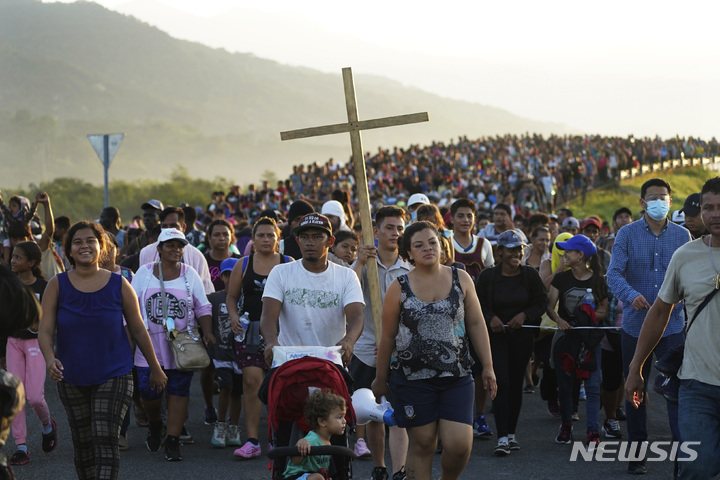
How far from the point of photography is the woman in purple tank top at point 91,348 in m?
6.61

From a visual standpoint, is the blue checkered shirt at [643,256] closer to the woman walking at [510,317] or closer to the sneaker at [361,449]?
the woman walking at [510,317]

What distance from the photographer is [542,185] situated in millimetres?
37875

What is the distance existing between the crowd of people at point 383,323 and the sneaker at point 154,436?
36mm

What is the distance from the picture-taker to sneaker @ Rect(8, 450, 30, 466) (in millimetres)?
8625

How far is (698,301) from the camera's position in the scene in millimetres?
5562

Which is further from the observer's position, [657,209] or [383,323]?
[657,209]

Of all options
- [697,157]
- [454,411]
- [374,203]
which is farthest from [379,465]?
[697,157]

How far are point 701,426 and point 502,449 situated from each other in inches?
141

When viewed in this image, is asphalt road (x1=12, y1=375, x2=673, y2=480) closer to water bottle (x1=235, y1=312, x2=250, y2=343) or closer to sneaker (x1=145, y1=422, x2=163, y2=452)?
sneaker (x1=145, y1=422, x2=163, y2=452)

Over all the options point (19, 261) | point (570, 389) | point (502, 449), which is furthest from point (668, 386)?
point (19, 261)

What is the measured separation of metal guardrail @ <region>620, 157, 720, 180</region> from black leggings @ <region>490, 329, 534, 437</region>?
39762 millimetres

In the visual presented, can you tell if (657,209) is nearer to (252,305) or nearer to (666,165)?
(252,305)

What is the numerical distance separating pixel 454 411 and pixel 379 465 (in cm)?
160

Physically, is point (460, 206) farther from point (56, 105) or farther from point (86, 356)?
point (56, 105)
